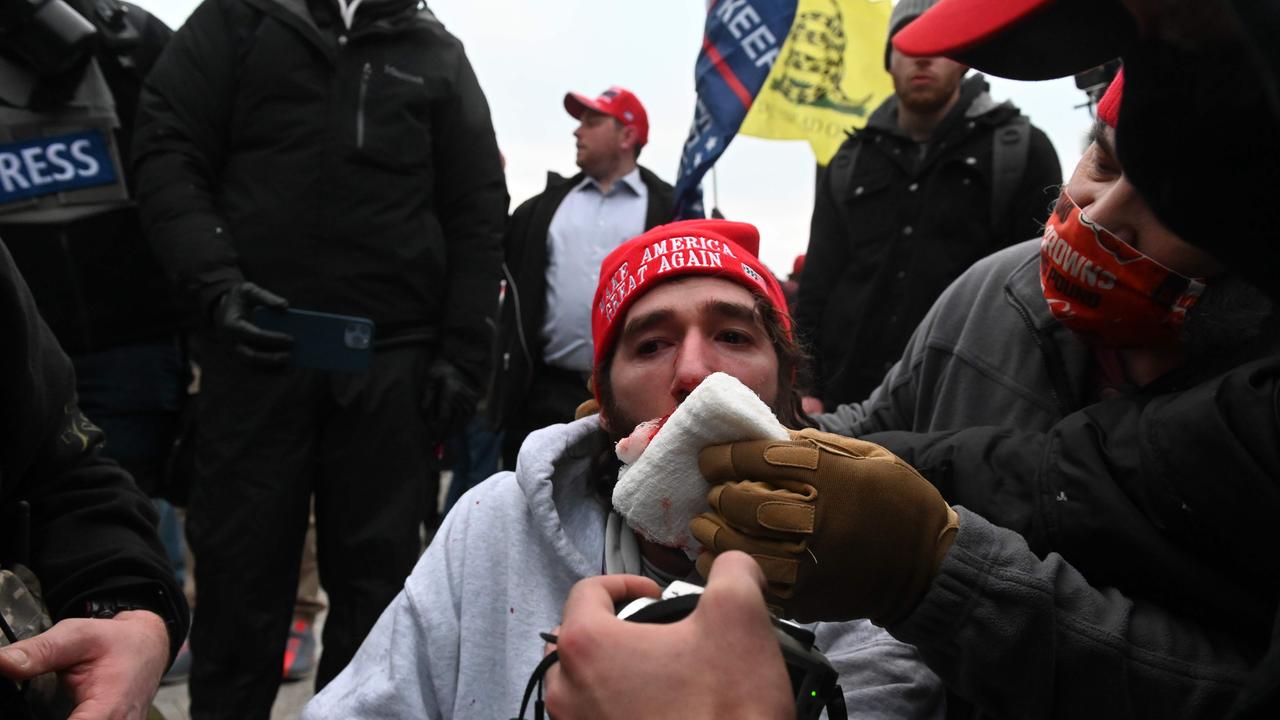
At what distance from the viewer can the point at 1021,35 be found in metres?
1.37

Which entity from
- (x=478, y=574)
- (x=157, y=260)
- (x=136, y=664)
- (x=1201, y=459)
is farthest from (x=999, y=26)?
(x=157, y=260)

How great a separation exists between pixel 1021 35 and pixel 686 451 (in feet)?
2.26

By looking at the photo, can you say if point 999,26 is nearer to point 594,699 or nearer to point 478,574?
point 594,699

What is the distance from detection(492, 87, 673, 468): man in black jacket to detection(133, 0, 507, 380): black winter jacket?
137cm

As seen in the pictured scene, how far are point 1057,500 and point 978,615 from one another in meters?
0.26

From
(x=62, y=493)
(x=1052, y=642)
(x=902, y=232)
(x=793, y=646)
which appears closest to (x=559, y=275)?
(x=902, y=232)

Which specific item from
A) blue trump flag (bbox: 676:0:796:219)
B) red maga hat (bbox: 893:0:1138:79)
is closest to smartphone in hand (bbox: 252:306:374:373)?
blue trump flag (bbox: 676:0:796:219)

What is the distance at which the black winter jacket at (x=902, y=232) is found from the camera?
3.84 m

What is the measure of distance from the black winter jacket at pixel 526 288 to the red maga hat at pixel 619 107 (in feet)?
1.54

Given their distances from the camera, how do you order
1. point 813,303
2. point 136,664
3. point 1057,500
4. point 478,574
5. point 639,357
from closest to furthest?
point 1057,500, point 136,664, point 478,574, point 639,357, point 813,303

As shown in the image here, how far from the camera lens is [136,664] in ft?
5.64

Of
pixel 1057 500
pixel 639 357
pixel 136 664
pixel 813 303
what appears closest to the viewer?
pixel 1057 500

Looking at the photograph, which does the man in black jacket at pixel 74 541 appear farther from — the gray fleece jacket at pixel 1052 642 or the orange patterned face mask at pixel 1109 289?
the orange patterned face mask at pixel 1109 289

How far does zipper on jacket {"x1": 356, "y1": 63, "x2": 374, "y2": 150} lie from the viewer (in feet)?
11.3
